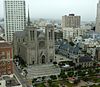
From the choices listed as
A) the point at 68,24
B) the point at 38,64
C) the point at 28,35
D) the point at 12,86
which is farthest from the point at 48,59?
the point at 68,24

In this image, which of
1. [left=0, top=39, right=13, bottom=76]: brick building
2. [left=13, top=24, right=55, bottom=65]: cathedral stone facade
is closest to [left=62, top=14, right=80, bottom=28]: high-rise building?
[left=13, top=24, right=55, bottom=65]: cathedral stone facade

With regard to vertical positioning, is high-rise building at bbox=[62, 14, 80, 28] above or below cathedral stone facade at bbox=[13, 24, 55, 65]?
above

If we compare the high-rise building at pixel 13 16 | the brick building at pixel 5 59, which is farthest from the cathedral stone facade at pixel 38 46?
the high-rise building at pixel 13 16

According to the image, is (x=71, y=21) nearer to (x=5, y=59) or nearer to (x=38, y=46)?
(x=38, y=46)

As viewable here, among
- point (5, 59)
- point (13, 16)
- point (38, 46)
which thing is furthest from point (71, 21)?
point (5, 59)

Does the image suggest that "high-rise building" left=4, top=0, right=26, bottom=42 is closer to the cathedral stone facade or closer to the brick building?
the cathedral stone facade

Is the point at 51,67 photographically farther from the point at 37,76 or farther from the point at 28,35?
the point at 28,35

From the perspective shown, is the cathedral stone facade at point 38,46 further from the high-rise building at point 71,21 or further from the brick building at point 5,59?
the high-rise building at point 71,21

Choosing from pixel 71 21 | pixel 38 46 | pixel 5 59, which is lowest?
pixel 5 59
